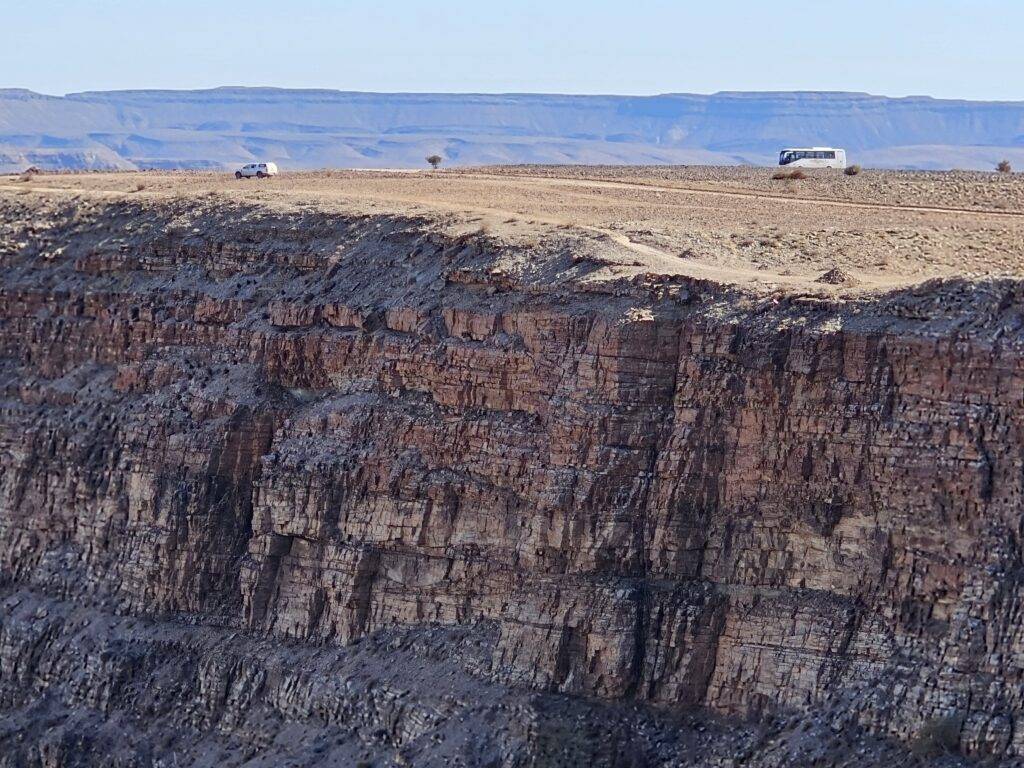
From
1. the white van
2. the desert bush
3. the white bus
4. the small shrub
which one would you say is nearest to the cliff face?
the desert bush

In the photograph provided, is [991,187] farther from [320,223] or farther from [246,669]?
[246,669]

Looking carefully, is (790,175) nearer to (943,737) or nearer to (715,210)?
(715,210)

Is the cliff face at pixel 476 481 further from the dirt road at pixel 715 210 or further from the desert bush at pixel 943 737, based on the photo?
the dirt road at pixel 715 210

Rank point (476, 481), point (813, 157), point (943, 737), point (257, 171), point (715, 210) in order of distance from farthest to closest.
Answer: point (813, 157), point (257, 171), point (715, 210), point (476, 481), point (943, 737)

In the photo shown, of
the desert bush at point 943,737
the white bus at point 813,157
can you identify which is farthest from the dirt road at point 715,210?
the desert bush at point 943,737

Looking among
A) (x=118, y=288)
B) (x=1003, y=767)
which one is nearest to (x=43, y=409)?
(x=118, y=288)

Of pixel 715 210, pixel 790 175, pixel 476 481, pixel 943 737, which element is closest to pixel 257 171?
pixel 790 175

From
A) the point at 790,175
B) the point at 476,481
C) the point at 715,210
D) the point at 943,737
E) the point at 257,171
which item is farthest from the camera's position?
the point at 257,171
